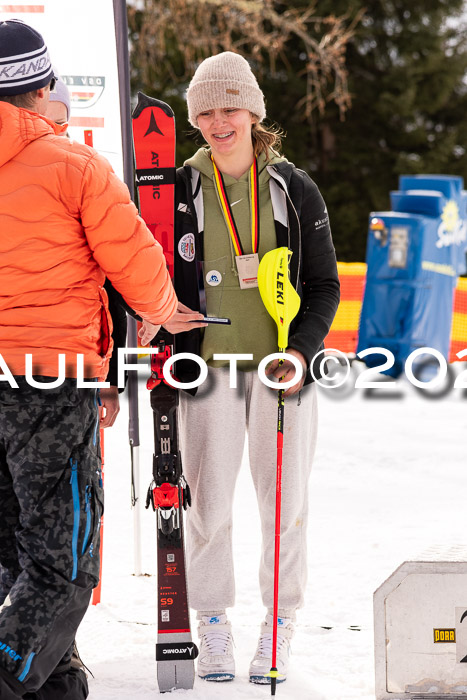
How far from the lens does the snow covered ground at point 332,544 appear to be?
9.46ft

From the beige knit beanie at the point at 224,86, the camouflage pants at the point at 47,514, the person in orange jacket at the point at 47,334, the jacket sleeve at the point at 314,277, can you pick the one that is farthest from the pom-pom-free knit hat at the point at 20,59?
the jacket sleeve at the point at 314,277

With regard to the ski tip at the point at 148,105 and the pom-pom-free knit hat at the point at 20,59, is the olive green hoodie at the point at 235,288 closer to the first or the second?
the ski tip at the point at 148,105

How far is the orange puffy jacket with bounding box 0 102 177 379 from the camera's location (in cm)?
206

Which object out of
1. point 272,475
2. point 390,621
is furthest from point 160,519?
point 390,621

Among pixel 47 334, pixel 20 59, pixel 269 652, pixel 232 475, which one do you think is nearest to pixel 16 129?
pixel 20 59

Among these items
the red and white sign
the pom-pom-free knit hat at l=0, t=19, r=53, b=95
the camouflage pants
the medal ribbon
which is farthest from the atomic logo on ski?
the camouflage pants

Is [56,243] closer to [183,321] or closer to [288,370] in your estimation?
[183,321]

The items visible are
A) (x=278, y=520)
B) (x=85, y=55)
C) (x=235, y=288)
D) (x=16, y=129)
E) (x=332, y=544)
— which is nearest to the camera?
(x=16, y=129)

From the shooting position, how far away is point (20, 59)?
2.06m

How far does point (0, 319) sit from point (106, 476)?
136 inches

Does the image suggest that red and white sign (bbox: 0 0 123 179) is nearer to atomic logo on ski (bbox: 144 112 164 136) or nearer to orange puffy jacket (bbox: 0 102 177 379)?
atomic logo on ski (bbox: 144 112 164 136)

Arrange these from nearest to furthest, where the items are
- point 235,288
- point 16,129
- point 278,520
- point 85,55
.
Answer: point 16,129, point 278,520, point 235,288, point 85,55

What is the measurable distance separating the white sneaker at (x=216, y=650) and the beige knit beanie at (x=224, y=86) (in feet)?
5.08

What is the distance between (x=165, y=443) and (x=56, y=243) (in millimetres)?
892
